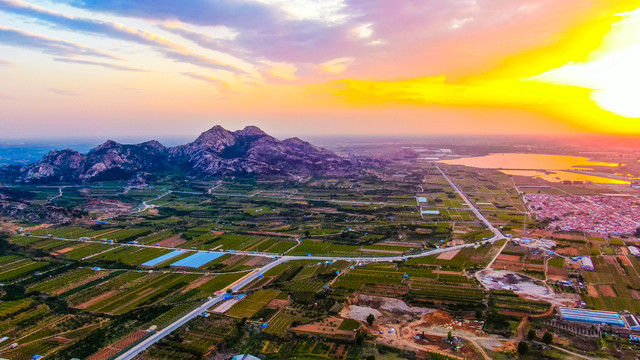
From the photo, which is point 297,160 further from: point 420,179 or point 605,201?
point 605,201

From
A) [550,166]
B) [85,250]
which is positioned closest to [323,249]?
[85,250]

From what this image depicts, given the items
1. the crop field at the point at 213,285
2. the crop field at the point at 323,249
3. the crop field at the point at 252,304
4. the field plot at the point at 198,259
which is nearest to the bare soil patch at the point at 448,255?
the crop field at the point at 323,249

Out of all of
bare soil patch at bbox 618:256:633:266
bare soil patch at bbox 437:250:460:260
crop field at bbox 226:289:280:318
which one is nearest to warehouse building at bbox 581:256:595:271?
bare soil patch at bbox 618:256:633:266

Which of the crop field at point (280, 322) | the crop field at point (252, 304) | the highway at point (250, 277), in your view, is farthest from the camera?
the crop field at point (252, 304)

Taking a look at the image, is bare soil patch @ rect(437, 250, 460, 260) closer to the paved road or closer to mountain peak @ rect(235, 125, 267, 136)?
the paved road

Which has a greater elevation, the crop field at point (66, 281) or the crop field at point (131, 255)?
the crop field at point (131, 255)

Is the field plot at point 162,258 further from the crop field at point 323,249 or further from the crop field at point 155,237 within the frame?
the crop field at point 323,249

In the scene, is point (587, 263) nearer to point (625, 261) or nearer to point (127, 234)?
point (625, 261)
